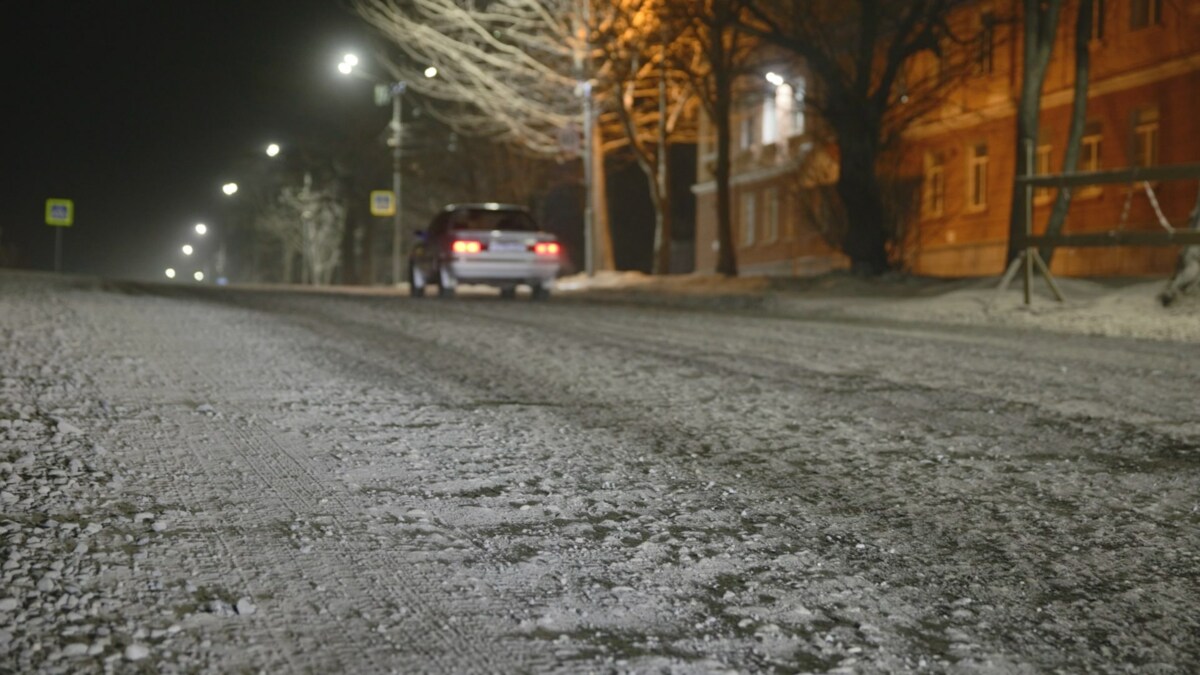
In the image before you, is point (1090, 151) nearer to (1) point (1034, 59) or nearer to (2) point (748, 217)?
(1) point (1034, 59)

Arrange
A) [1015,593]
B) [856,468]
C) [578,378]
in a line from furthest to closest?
[578,378] → [856,468] → [1015,593]

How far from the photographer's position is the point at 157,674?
2.96m

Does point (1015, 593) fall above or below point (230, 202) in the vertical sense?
below

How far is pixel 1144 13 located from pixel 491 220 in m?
16.3

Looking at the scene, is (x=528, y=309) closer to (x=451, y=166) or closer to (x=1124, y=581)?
(x=1124, y=581)

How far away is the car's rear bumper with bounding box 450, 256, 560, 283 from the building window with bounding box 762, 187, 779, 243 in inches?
950

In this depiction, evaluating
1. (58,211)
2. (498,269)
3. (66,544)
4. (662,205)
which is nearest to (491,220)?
(498,269)

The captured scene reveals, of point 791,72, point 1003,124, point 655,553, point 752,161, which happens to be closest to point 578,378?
point 655,553

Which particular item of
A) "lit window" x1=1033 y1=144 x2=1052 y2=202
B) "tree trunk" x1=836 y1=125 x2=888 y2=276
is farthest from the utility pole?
"tree trunk" x1=836 y1=125 x2=888 y2=276

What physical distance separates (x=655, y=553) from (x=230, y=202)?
78498 mm

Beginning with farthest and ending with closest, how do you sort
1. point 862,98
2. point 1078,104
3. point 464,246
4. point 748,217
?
point 748,217 → point 862,98 → point 464,246 → point 1078,104

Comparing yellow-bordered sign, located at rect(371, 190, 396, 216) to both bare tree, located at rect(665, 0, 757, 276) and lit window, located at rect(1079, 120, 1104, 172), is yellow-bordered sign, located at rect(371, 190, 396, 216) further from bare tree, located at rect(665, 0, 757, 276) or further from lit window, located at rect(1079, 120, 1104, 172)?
lit window, located at rect(1079, 120, 1104, 172)

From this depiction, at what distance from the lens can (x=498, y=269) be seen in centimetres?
2192

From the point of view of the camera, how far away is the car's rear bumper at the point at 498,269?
71.6ft
